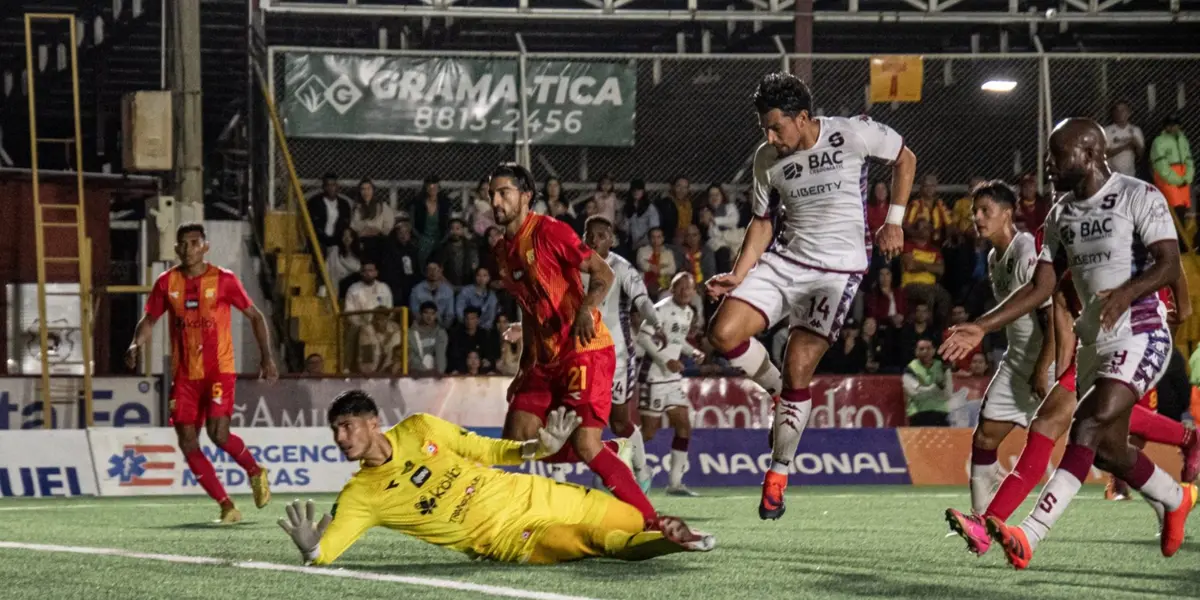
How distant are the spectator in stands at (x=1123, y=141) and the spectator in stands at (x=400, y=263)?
814 centimetres

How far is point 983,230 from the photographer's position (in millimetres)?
10438

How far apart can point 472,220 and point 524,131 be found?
5.62 ft

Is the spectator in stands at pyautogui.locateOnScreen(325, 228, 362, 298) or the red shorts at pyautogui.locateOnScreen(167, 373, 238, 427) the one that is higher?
the spectator in stands at pyautogui.locateOnScreen(325, 228, 362, 298)

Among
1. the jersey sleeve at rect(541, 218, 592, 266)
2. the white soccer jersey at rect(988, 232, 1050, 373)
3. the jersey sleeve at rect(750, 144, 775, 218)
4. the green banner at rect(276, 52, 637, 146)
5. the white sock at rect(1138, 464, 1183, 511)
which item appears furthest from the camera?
the green banner at rect(276, 52, 637, 146)

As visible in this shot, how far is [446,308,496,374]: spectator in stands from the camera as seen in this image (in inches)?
770

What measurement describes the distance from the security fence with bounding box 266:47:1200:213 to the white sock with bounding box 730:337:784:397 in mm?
9698

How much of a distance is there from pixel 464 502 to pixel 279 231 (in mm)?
13553

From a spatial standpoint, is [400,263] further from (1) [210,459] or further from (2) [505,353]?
(1) [210,459]

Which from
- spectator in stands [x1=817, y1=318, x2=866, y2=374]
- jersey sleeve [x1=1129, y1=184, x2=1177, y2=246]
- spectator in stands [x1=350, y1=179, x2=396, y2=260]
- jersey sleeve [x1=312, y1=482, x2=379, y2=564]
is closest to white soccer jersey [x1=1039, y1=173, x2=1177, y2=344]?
jersey sleeve [x1=1129, y1=184, x2=1177, y2=246]

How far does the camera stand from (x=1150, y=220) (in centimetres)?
773

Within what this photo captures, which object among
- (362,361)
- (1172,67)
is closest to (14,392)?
(362,361)

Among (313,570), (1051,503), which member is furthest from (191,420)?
(1051,503)

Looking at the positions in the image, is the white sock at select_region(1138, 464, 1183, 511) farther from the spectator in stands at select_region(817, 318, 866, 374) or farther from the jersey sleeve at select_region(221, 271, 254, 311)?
the spectator in stands at select_region(817, 318, 866, 374)

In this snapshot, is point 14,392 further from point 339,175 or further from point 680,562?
point 680,562
